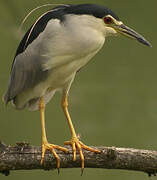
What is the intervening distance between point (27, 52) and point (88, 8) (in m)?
0.31

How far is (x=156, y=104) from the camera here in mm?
4160

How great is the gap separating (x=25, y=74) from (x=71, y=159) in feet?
1.30

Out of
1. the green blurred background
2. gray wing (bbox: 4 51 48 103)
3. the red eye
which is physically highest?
the red eye

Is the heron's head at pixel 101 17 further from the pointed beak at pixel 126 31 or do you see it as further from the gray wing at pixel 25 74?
the gray wing at pixel 25 74

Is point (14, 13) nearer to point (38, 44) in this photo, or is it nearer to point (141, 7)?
point (38, 44)

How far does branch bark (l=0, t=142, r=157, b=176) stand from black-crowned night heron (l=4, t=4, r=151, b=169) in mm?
24

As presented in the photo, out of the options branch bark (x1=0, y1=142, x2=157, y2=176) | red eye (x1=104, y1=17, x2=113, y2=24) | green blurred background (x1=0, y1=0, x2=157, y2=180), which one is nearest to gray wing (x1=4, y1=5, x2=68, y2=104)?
red eye (x1=104, y1=17, x2=113, y2=24)

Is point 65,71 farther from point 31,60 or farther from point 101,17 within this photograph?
point 101,17

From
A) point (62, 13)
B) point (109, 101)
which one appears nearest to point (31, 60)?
point (62, 13)

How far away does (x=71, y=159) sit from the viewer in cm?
200

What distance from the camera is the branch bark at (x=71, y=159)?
1.96m

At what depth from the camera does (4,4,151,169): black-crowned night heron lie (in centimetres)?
203

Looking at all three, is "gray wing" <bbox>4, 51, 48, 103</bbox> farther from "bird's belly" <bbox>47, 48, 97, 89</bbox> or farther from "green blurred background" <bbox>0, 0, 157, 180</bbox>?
"green blurred background" <bbox>0, 0, 157, 180</bbox>

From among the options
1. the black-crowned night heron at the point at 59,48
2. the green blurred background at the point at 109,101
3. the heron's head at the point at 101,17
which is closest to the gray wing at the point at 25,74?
the black-crowned night heron at the point at 59,48
